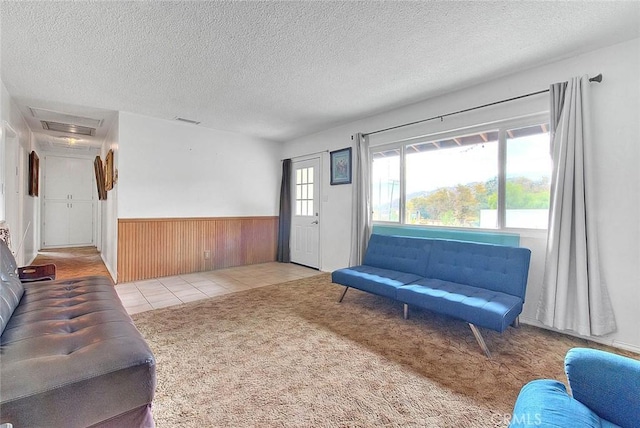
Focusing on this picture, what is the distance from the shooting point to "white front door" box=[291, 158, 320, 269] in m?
5.11

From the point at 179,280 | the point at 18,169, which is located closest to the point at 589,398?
the point at 179,280

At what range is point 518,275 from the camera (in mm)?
2436

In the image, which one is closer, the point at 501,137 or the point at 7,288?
the point at 7,288

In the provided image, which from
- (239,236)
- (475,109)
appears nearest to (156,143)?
(239,236)

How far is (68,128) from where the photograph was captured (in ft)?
15.9

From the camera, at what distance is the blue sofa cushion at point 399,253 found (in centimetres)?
310

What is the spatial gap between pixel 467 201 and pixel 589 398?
2407 millimetres

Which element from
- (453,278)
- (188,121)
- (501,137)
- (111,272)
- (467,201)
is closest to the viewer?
(453,278)

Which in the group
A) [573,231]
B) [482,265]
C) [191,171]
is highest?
[191,171]

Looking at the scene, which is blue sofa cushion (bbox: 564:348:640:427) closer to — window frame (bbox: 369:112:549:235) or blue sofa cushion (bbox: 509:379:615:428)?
blue sofa cushion (bbox: 509:379:615:428)

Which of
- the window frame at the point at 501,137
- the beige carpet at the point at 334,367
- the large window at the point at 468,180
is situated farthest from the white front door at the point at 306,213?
the beige carpet at the point at 334,367

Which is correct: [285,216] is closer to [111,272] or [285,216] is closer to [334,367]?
[111,272]

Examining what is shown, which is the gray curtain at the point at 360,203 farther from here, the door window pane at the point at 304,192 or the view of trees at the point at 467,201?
the door window pane at the point at 304,192

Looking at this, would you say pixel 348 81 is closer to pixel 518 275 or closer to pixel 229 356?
pixel 518 275
